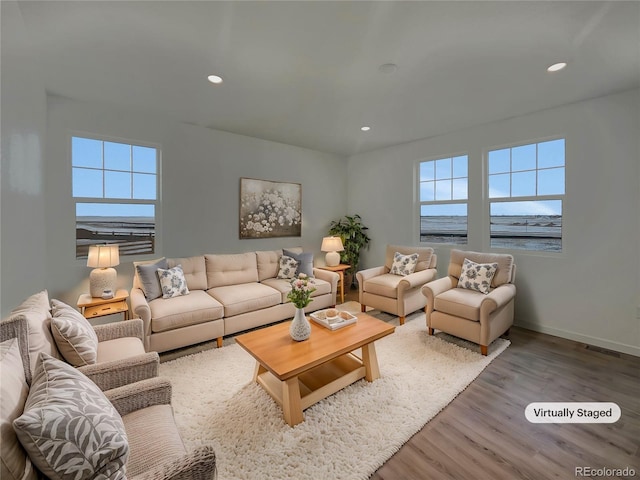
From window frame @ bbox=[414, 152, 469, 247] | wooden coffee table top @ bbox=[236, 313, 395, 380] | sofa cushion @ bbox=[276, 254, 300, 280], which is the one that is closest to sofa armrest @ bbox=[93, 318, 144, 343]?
wooden coffee table top @ bbox=[236, 313, 395, 380]

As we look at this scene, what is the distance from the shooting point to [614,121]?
2846 millimetres

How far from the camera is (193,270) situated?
11.5ft

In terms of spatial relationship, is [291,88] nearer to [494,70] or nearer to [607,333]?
[494,70]

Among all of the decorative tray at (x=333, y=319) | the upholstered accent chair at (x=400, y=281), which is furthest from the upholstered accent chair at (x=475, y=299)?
the decorative tray at (x=333, y=319)

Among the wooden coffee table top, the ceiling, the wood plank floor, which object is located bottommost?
the wood plank floor

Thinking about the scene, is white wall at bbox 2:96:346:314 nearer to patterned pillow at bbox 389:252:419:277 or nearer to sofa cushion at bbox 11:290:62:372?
sofa cushion at bbox 11:290:62:372

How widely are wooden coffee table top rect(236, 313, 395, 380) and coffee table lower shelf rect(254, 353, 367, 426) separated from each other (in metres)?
0.11

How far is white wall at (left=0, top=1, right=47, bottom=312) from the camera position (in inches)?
64.2

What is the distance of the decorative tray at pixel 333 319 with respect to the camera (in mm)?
2449

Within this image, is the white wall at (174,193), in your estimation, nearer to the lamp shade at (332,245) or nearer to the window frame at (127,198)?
the window frame at (127,198)

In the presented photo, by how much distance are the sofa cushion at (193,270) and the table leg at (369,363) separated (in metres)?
2.19

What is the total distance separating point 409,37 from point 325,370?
261 centimetres

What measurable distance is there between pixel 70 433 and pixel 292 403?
1280 mm

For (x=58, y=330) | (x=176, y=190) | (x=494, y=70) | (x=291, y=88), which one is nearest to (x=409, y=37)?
(x=494, y=70)
